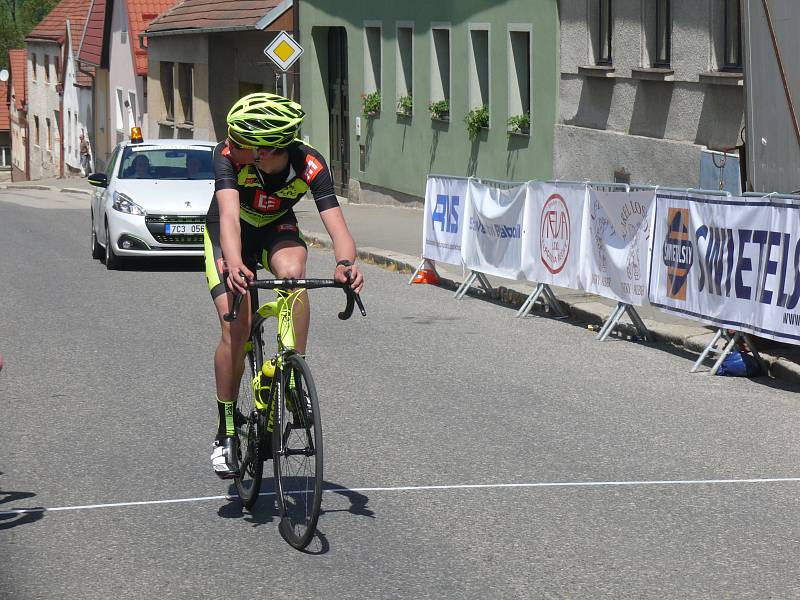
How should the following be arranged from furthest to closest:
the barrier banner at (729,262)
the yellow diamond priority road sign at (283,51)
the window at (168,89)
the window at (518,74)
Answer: the window at (168,89), the window at (518,74), the yellow diamond priority road sign at (283,51), the barrier banner at (729,262)

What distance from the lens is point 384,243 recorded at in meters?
21.0

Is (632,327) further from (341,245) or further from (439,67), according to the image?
(439,67)

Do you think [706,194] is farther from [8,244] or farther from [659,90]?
[8,244]

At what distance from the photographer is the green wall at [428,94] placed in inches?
891

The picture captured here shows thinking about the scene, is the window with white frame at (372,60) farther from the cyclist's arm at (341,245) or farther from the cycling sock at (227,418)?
the cyclist's arm at (341,245)

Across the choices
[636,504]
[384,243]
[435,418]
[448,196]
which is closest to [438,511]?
[636,504]

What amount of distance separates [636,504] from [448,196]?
9.58 m

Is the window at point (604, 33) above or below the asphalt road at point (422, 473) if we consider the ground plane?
above

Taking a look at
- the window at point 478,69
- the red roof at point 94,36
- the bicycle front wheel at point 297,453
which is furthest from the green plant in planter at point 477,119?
the red roof at point 94,36

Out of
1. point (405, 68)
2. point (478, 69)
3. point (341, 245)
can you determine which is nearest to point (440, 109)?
point (478, 69)

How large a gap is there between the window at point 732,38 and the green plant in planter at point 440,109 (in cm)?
934

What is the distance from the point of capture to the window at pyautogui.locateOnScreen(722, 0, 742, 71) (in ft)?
56.3

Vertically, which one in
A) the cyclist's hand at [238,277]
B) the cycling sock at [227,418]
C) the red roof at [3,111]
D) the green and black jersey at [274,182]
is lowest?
the red roof at [3,111]

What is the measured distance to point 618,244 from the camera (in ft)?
40.4
